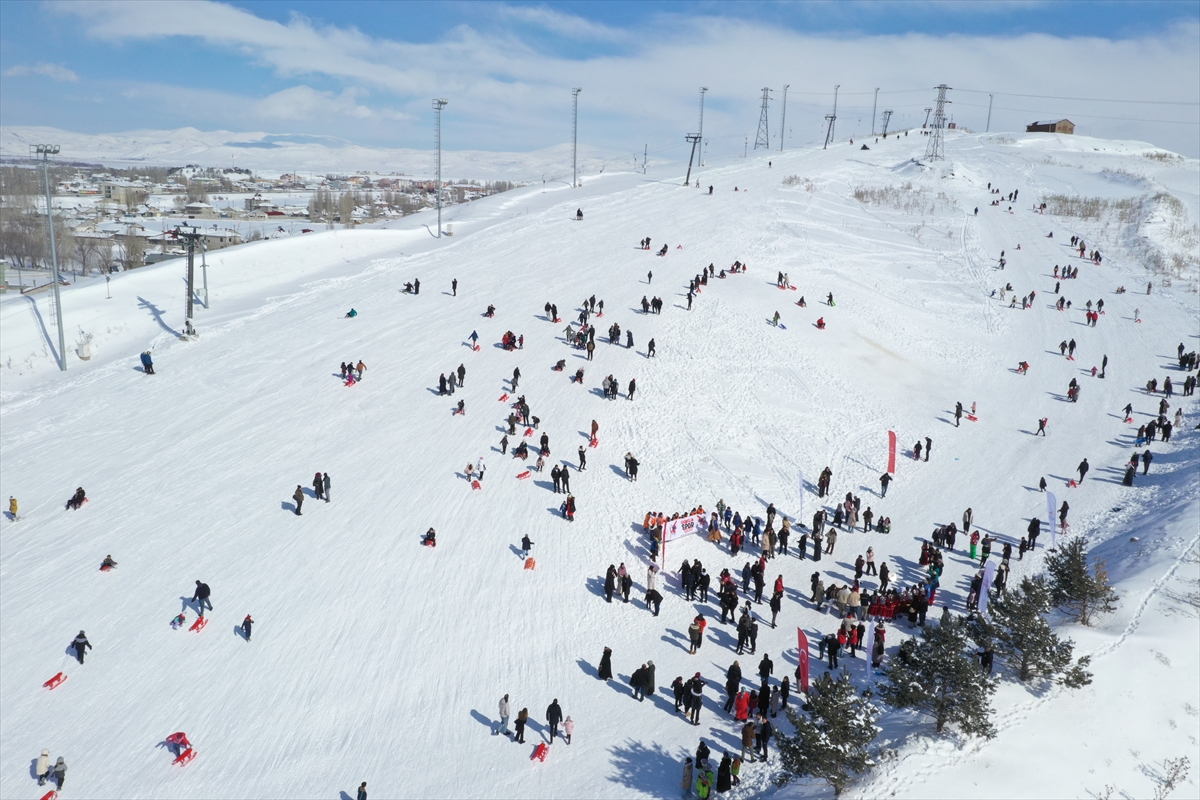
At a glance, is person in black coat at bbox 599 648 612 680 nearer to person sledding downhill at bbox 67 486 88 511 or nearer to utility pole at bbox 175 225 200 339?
person sledding downhill at bbox 67 486 88 511

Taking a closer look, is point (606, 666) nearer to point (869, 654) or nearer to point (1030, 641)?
point (869, 654)

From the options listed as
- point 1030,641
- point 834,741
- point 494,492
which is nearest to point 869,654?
point 1030,641

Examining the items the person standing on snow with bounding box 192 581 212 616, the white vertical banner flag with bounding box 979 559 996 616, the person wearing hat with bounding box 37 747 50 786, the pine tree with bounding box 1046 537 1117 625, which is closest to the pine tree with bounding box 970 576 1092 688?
the pine tree with bounding box 1046 537 1117 625

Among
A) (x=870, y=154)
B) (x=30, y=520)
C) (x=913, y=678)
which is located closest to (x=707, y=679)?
(x=913, y=678)

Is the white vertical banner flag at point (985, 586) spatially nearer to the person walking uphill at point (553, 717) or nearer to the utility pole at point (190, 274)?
the person walking uphill at point (553, 717)

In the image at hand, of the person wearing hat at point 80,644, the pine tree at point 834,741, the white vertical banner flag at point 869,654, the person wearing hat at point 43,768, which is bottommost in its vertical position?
the person wearing hat at point 43,768

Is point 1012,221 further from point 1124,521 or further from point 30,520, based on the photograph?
point 30,520

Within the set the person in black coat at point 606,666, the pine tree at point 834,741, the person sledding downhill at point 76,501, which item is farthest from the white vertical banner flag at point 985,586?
the person sledding downhill at point 76,501
